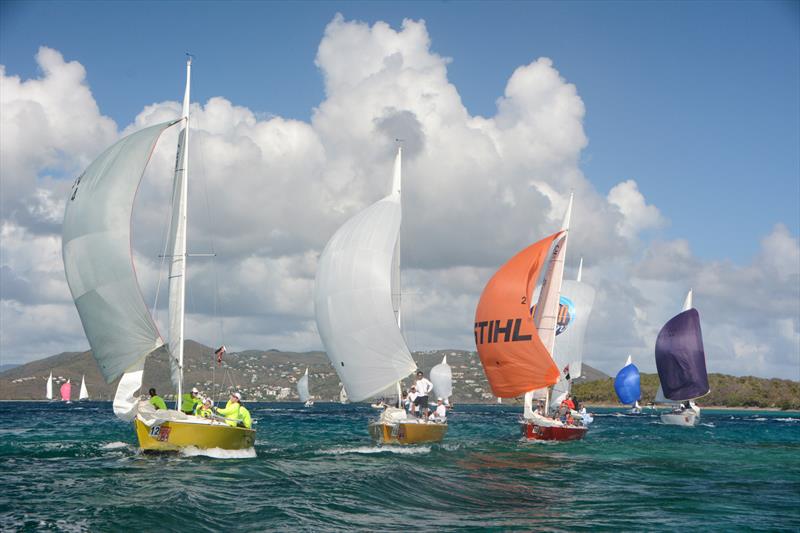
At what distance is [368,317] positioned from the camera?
3444 cm

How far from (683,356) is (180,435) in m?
52.6

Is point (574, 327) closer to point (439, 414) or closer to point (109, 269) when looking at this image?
point (439, 414)

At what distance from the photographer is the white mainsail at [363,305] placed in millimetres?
34281

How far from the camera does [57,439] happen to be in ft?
135

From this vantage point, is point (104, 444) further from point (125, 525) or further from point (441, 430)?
point (125, 525)

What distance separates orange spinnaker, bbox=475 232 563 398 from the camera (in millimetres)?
38719

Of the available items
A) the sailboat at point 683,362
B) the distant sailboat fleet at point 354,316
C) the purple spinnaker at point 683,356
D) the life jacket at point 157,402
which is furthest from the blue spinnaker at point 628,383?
the life jacket at point 157,402

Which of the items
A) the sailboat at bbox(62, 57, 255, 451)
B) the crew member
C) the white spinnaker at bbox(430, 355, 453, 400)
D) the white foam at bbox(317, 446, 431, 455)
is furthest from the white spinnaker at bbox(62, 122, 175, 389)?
the white spinnaker at bbox(430, 355, 453, 400)

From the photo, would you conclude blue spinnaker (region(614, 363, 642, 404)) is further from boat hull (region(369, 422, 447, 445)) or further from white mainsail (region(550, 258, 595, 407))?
boat hull (region(369, 422, 447, 445))

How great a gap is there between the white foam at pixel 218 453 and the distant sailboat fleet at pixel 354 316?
0.24 m

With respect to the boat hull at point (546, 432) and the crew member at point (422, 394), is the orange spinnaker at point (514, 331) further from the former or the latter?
the crew member at point (422, 394)

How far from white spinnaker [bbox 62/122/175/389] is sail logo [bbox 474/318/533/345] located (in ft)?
62.7

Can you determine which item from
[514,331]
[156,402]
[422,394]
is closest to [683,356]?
[514,331]

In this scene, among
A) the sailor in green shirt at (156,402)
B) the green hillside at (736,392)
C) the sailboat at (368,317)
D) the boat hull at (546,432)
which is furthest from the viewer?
the green hillside at (736,392)
